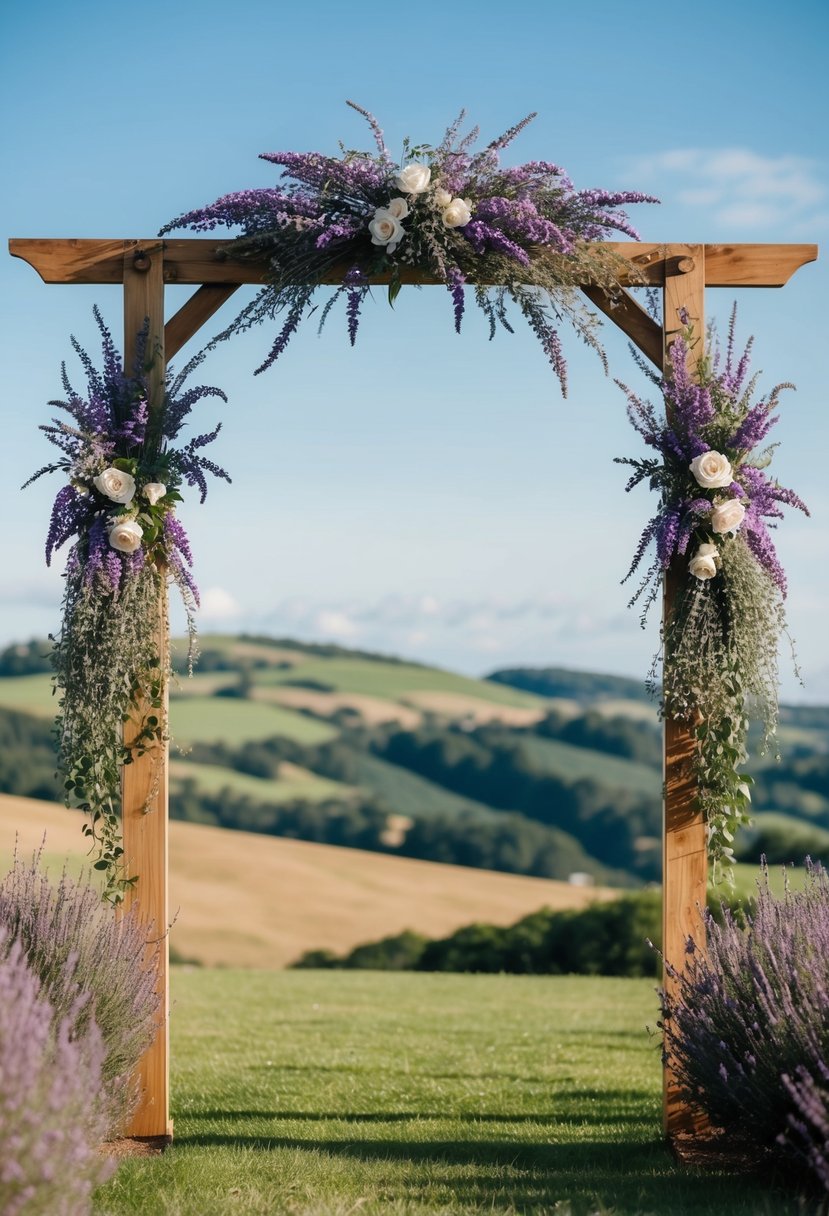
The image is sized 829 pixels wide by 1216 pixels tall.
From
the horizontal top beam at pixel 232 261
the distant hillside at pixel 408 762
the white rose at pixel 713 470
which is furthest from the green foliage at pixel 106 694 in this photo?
the distant hillside at pixel 408 762

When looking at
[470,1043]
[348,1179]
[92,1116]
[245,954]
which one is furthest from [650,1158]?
[245,954]

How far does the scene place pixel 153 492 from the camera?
203 inches

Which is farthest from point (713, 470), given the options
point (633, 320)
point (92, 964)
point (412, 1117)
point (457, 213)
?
point (412, 1117)

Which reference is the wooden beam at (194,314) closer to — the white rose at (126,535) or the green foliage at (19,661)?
the white rose at (126,535)

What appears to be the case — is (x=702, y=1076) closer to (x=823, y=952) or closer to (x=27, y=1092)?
(x=823, y=952)

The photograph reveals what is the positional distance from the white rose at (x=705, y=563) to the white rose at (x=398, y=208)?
1849mm

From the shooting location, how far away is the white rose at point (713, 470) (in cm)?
505

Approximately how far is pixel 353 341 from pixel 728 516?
1.70 metres

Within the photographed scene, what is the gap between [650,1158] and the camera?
16.4ft

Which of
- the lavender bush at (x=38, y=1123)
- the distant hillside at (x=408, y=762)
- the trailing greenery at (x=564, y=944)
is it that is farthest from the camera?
the distant hillside at (x=408, y=762)

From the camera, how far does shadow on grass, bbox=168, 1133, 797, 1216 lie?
4.20 m

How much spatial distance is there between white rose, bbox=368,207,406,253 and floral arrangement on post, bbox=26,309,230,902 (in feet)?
2.99

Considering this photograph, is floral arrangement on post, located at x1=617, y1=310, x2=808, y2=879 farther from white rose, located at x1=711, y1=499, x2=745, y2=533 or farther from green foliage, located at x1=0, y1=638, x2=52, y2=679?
green foliage, located at x1=0, y1=638, x2=52, y2=679

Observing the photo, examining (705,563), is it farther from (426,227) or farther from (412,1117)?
(412,1117)
